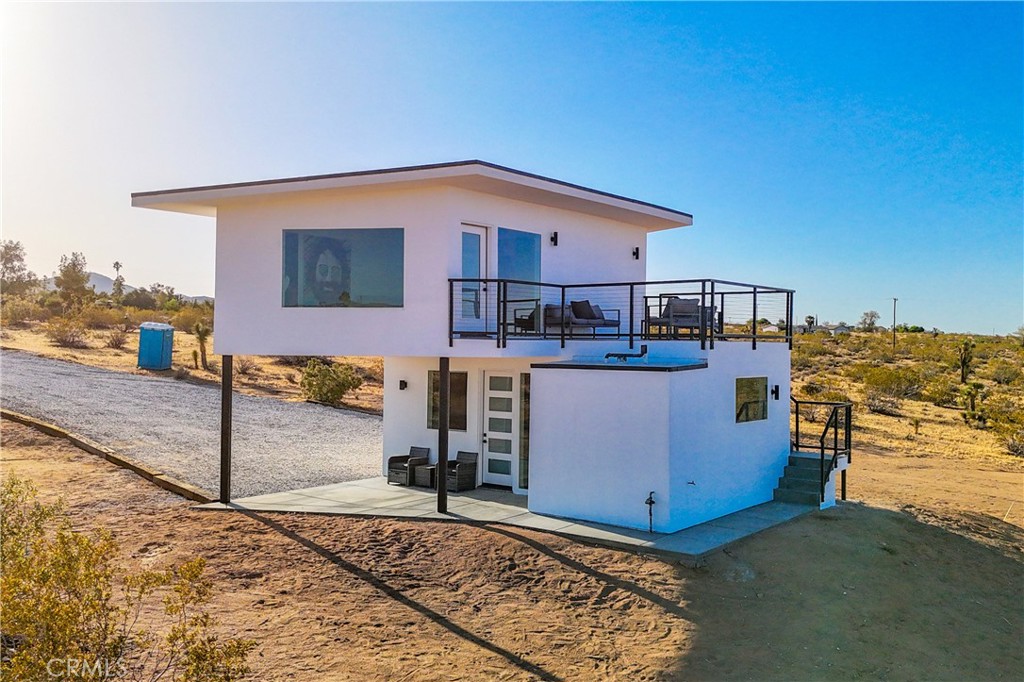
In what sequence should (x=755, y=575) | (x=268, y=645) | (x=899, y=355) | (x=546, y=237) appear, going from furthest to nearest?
(x=899, y=355), (x=546, y=237), (x=755, y=575), (x=268, y=645)

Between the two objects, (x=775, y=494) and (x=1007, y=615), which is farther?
(x=775, y=494)

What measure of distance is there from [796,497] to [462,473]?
249 inches

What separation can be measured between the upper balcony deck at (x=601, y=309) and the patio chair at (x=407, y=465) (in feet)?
11.1

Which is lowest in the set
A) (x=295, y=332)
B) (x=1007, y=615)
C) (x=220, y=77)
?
(x=1007, y=615)

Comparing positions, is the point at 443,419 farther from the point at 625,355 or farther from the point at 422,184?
the point at 422,184

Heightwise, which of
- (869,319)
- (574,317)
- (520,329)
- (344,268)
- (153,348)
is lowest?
(153,348)

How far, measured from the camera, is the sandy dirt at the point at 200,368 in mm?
30516

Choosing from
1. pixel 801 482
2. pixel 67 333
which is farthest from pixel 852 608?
pixel 67 333

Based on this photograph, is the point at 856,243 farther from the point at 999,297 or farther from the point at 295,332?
the point at 295,332

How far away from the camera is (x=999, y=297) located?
41.2 m

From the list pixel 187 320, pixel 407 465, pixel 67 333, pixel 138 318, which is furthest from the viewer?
pixel 138 318

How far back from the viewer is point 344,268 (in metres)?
12.7

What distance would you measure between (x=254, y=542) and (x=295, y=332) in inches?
140

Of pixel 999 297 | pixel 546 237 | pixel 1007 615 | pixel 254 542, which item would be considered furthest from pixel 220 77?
pixel 999 297
